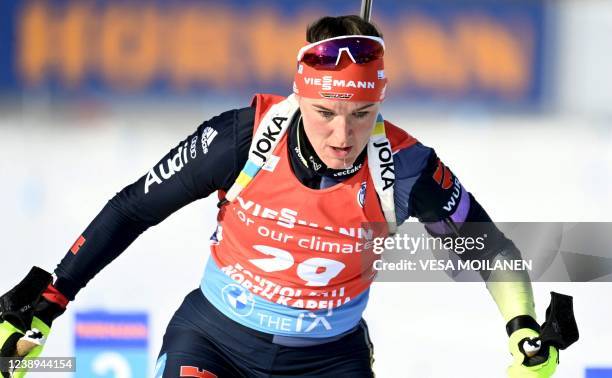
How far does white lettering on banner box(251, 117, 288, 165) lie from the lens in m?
3.46

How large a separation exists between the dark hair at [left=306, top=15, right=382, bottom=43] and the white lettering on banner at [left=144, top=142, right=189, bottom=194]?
21.7 inches

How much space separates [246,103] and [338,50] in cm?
399

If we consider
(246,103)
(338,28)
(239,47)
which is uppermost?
(338,28)

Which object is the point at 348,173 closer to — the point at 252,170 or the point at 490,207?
the point at 252,170

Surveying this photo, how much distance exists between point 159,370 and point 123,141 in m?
3.73

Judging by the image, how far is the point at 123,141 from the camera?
7055mm

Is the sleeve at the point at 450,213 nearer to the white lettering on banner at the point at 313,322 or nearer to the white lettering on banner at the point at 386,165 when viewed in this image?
the white lettering on banner at the point at 386,165

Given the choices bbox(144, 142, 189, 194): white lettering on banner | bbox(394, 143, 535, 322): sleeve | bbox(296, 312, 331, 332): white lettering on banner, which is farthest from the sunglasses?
bbox(296, 312, 331, 332): white lettering on banner

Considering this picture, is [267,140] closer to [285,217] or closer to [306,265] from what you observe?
[285,217]

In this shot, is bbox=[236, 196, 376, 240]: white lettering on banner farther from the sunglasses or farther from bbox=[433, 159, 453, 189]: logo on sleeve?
the sunglasses

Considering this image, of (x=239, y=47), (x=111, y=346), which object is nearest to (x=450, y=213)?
(x=111, y=346)

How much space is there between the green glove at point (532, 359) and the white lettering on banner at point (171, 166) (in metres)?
1.20

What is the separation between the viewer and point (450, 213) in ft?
11.9

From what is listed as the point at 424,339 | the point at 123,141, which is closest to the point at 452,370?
the point at 424,339
